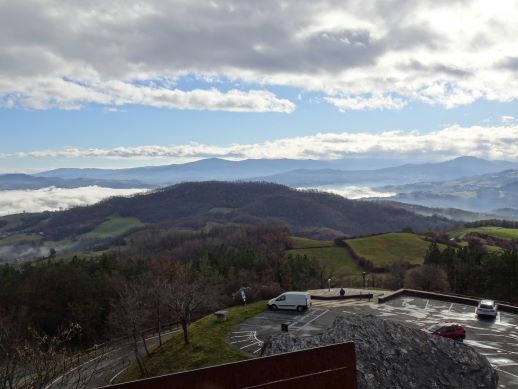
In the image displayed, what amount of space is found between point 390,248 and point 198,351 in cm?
9841

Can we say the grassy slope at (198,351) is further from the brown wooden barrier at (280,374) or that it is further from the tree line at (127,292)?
the brown wooden barrier at (280,374)

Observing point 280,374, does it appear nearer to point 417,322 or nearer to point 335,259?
point 417,322

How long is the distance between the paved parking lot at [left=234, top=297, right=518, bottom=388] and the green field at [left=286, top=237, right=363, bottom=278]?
53.7 meters

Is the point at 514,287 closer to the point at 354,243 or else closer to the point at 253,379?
the point at 253,379

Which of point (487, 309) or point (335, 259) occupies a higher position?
point (487, 309)

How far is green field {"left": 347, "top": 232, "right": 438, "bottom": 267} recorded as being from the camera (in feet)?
369

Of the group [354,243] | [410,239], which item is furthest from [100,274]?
[410,239]

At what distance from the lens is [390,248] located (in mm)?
123375

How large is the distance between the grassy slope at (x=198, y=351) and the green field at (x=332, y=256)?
6223 centimetres

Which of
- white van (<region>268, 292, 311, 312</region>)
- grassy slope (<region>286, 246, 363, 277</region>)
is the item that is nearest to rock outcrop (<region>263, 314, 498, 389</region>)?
white van (<region>268, 292, 311, 312</region>)

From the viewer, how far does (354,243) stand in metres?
129

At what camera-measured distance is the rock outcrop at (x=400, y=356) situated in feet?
64.1

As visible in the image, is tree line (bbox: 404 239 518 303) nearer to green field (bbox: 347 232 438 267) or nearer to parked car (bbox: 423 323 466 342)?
parked car (bbox: 423 323 466 342)

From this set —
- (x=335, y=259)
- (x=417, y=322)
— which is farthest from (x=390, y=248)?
(x=417, y=322)
